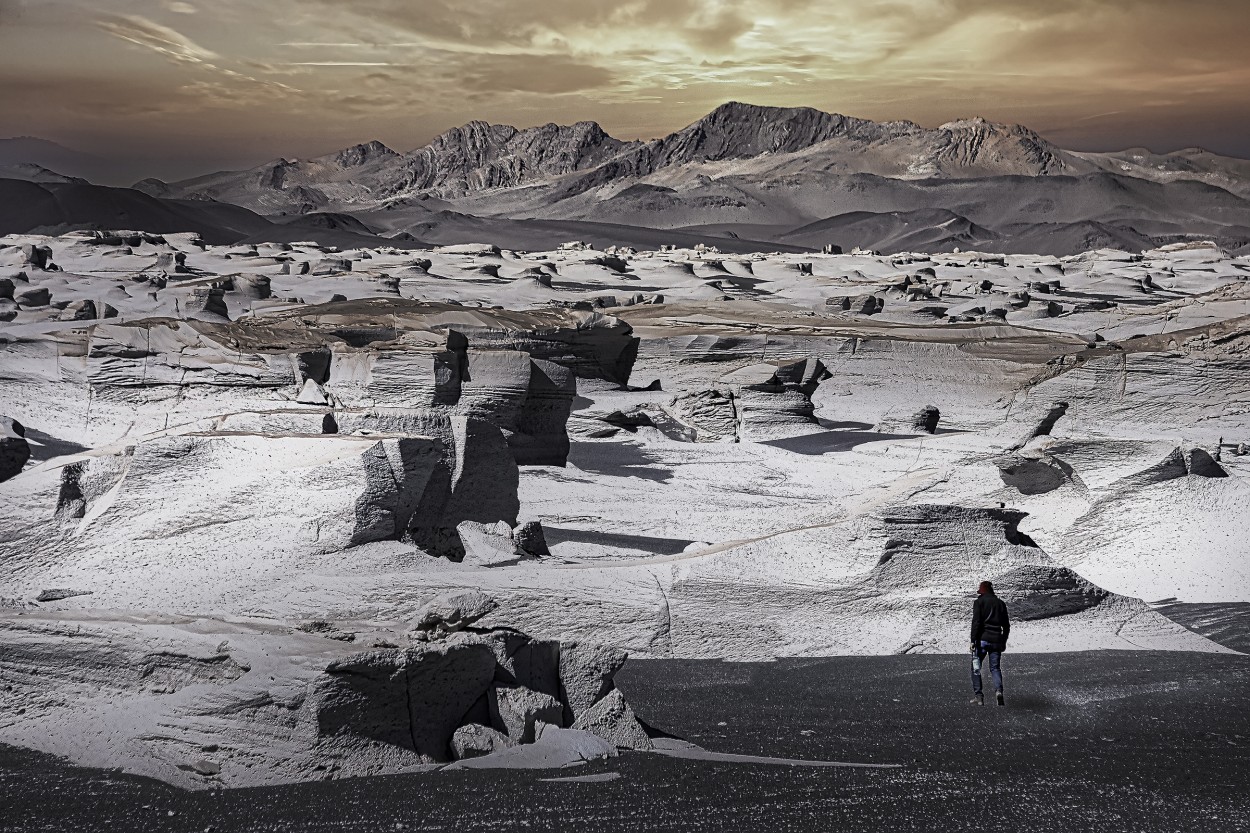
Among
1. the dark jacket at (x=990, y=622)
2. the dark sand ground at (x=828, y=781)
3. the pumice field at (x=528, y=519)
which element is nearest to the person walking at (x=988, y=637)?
the dark jacket at (x=990, y=622)

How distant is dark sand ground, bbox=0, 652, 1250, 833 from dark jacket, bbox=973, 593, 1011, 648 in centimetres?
32

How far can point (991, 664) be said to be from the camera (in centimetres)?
570

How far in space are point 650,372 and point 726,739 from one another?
40.5ft

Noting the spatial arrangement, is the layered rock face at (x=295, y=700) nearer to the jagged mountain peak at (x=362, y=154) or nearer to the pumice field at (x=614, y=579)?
the pumice field at (x=614, y=579)

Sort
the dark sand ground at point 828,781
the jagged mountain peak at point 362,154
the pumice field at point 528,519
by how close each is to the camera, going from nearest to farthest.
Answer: the dark sand ground at point 828,781 → the pumice field at point 528,519 → the jagged mountain peak at point 362,154

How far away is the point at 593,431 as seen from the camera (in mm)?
13820

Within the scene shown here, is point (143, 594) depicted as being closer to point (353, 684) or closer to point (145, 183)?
point (353, 684)

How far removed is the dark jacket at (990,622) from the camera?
572 cm

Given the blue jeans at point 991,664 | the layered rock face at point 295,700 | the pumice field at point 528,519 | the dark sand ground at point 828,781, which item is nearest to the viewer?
the dark sand ground at point 828,781

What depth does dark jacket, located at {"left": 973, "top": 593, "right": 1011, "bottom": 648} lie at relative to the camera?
572 centimetres

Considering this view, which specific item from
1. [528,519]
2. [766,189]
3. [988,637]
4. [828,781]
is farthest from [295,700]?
[766,189]

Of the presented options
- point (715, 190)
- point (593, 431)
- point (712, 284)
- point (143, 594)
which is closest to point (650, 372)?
point (593, 431)

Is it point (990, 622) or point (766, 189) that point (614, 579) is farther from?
point (766, 189)

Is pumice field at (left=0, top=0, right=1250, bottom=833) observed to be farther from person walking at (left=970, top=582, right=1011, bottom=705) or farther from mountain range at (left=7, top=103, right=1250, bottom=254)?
mountain range at (left=7, top=103, right=1250, bottom=254)
